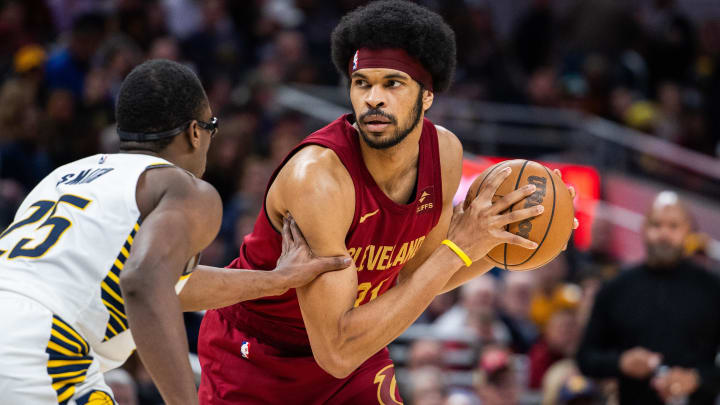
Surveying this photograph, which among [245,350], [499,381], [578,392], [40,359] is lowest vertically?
[578,392]

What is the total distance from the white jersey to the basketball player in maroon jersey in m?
0.93

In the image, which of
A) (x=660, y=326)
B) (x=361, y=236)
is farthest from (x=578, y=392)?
(x=361, y=236)

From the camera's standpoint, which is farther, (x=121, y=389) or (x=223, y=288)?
(x=121, y=389)

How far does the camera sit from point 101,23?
9.92 metres

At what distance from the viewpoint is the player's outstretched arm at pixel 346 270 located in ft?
12.9

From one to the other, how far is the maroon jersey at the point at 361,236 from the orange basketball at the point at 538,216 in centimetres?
23

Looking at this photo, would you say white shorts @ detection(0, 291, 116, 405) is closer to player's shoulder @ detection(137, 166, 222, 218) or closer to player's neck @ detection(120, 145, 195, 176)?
player's shoulder @ detection(137, 166, 222, 218)

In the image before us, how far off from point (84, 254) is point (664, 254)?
467 centimetres

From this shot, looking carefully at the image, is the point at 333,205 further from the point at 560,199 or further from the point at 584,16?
the point at 584,16

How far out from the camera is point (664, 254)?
670 cm

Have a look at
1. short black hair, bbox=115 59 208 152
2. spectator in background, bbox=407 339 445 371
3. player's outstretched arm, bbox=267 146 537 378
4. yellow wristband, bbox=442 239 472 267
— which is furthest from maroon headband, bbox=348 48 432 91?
spectator in background, bbox=407 339 445 371

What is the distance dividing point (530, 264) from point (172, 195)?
1.83 meters

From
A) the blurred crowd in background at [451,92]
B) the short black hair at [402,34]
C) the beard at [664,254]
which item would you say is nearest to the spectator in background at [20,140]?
the blurred crowd in background at [451,92]

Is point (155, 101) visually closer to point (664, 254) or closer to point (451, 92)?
point (664, 254)
